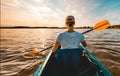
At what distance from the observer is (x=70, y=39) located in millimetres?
4074

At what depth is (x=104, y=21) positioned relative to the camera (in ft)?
24.7

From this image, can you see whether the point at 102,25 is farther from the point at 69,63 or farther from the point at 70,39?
the point at 69,63

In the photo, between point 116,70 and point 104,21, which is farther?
Result: point 104,21

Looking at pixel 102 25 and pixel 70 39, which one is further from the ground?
pixel 102 25

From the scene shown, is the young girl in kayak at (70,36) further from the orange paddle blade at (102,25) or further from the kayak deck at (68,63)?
the orange paddle blade at (102,25)

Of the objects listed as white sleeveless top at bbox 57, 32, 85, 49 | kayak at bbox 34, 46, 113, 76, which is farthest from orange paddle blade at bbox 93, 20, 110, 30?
kayak at bbox 34, 46, 113, 76

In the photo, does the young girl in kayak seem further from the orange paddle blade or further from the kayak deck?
the orange paddle blade

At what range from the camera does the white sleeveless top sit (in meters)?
4.04

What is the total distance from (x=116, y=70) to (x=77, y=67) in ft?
10.6

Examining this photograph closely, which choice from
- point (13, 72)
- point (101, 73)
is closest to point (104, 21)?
point (101, 73)

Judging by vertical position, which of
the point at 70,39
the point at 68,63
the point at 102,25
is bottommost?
the point at 68,63

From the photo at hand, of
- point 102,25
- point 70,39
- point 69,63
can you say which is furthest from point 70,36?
point 102,25

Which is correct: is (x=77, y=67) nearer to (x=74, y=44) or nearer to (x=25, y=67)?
(x=74, y=44)

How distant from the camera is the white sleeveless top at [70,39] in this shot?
13.2 feet
